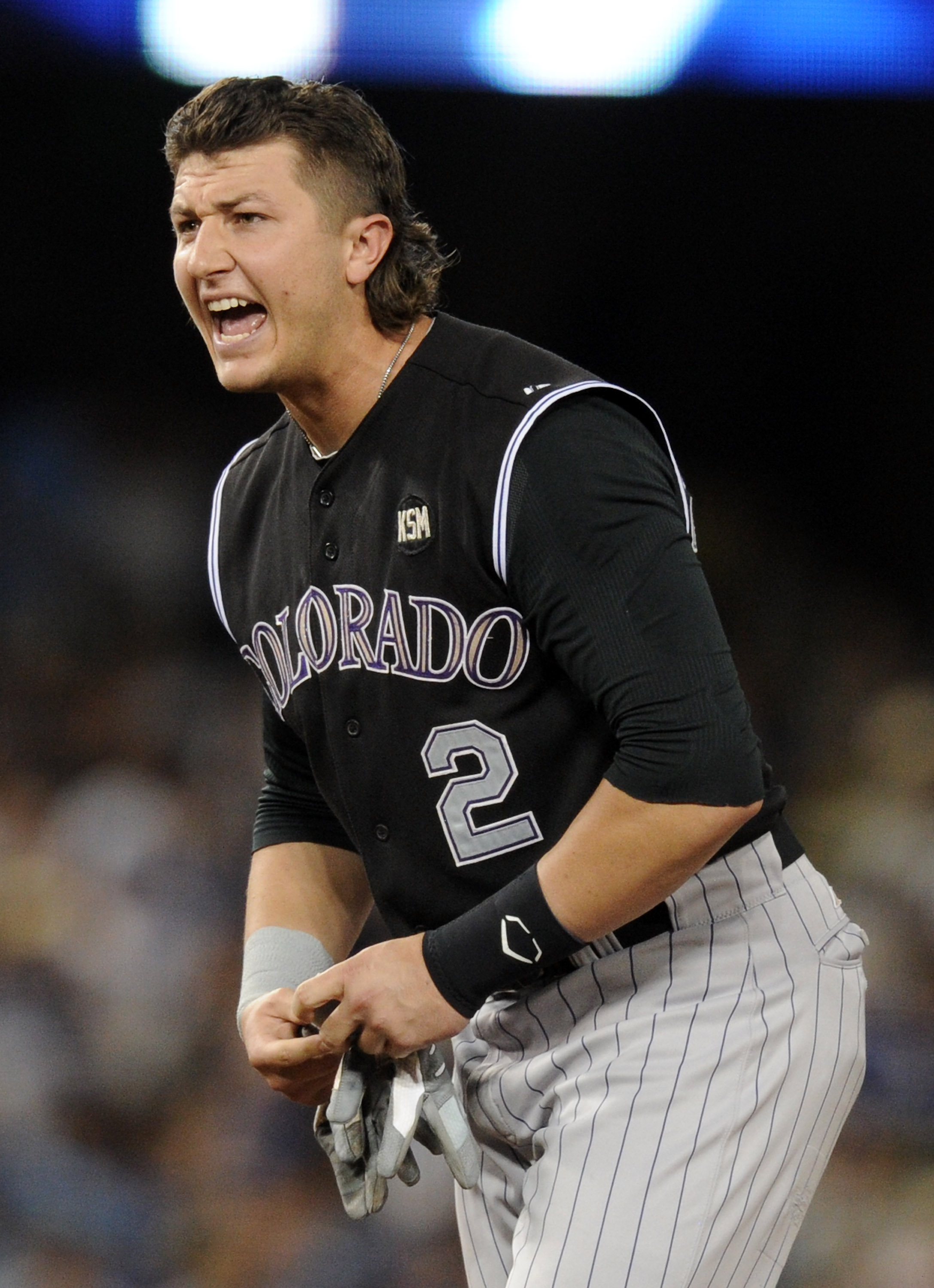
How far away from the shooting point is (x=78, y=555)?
3742 mm

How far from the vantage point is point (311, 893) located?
5.05 ft

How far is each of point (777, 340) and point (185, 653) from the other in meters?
1.76

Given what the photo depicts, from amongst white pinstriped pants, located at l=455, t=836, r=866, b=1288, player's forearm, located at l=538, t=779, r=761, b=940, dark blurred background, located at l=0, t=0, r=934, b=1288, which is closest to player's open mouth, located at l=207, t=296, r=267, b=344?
player's forearm, located at l=538, t=779, r=761, b=940

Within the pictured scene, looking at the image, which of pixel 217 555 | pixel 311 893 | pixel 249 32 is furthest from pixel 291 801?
pixel 249 32

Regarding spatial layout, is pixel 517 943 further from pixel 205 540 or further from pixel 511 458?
pixel 205 540

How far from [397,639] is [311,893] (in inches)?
15.4

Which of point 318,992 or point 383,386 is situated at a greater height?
point 383,386

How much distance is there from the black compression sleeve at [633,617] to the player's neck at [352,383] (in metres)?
0.25

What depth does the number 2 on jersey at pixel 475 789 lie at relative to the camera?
1.27m

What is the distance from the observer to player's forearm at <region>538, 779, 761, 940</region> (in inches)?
43.9

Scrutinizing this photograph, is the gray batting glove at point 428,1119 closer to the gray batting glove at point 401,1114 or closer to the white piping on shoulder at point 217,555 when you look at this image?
the gray batting glove at point 401,1114

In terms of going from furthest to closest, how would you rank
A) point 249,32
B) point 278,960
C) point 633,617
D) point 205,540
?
point 205,540
point 249,32
point 278,960
point 633,617

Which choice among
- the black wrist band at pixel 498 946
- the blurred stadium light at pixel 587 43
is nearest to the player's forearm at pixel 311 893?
the black wrist band at pixel 498 946

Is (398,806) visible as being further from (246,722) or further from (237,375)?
(246,722)
